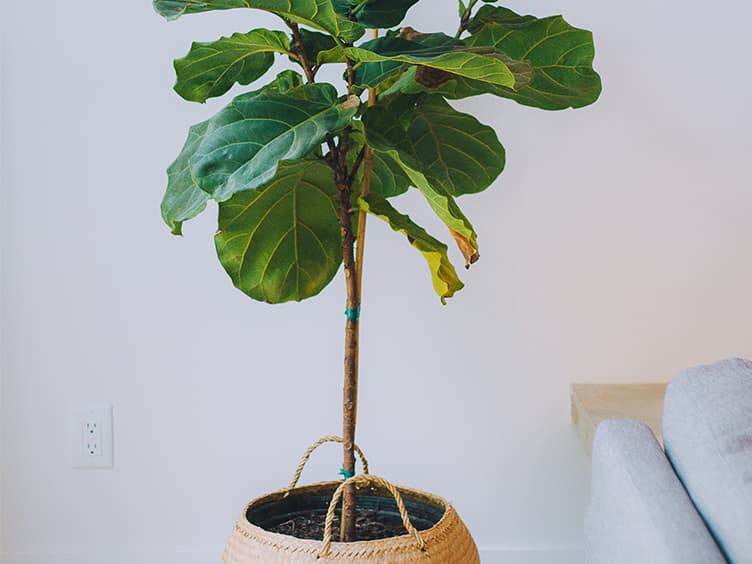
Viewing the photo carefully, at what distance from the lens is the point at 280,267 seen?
3.94ft

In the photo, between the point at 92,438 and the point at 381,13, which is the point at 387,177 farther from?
the point at 92,438

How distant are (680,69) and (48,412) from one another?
4.62ft

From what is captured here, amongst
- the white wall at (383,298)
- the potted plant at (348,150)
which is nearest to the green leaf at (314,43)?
the potted plant at (348,150)

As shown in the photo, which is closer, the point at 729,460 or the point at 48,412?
the point at 729,460

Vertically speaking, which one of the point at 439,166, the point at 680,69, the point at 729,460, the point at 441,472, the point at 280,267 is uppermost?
the point at 680,69

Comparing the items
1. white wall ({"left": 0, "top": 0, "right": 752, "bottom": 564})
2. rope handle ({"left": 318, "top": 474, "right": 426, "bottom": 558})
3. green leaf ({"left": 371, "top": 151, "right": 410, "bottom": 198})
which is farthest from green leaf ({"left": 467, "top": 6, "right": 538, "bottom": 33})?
rope handle ({"left": 318, "top": 474, "right": 426, "bottom": 558})

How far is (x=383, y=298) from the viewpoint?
170 cm

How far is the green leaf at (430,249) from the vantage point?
3.44 ft

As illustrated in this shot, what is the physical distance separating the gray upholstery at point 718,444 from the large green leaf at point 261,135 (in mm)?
511

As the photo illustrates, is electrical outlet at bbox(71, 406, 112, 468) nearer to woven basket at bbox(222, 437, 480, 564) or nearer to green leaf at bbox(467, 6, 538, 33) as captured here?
woven basket at bbox(222, 437, 480, 564)

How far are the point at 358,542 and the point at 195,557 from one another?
0.78m

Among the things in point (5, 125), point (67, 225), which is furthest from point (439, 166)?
point (5, 125)

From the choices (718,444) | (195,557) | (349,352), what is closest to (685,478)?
(718,444)

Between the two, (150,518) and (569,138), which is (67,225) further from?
(569,138)
